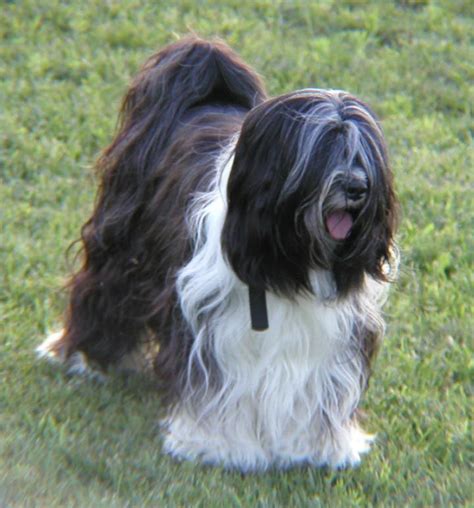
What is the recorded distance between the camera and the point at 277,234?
396cm

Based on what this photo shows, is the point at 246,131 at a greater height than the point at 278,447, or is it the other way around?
the point at 246,131

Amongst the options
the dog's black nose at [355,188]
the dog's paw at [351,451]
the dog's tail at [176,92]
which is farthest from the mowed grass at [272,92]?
the dog's black nose at [355,188]

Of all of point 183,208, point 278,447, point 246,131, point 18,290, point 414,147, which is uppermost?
point 246,131

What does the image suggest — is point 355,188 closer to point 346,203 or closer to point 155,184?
point 346,203

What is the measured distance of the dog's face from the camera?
12.6 feet

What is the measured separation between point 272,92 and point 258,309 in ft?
13.4

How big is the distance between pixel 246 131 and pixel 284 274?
488 mm

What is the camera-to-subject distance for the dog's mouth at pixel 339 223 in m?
3.87

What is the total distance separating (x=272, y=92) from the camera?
805 cm

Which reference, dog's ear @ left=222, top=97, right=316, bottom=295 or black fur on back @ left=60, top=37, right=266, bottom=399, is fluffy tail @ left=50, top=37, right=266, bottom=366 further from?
dog's ear @ left=222, top=97, right=316, bottom=295

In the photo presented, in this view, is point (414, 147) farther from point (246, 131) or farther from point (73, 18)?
point (246, 131)

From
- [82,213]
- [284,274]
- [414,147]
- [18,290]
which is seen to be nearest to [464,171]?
[414,147]

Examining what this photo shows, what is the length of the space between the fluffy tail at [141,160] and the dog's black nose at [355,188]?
3.88 feet

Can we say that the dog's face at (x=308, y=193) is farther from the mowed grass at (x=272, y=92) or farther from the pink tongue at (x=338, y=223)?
the mowed grass at (x=272, y=92)
